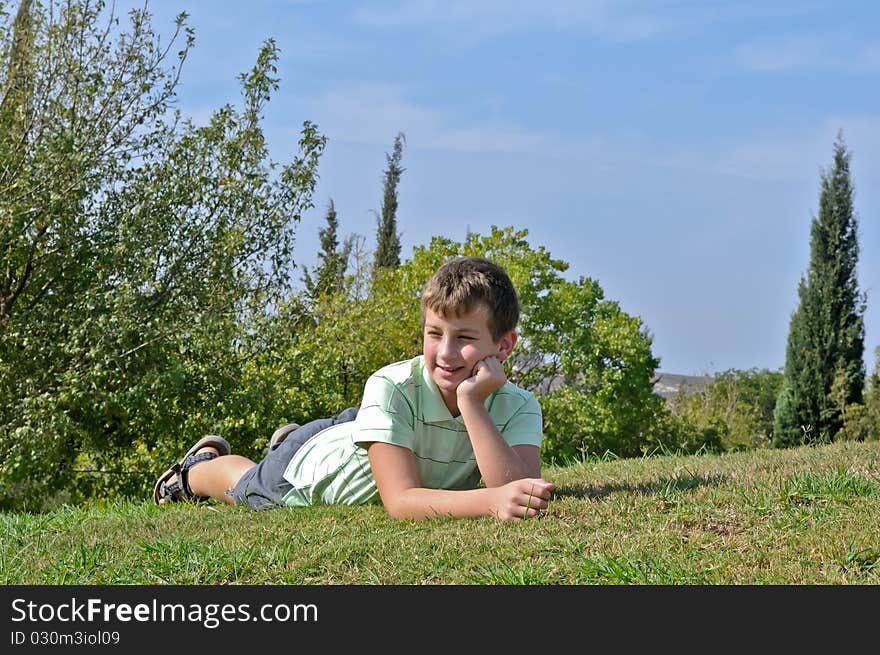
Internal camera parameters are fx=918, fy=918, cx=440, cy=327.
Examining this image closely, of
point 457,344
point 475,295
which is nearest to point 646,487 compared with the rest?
point 457,344

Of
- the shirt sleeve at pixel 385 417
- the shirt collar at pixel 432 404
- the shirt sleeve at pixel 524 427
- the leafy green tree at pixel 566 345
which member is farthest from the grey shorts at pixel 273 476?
the leafy green tree at pixel 566 345

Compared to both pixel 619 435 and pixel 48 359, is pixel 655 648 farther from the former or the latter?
pixel 619 435

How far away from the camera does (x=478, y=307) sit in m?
4.24

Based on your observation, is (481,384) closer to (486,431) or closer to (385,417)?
(486,431)

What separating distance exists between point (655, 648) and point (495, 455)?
1.38 m

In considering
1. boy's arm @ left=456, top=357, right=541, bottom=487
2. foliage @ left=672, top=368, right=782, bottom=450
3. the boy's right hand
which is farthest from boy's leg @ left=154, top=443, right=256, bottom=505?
foliage @ left=672, top=368, right=782, bottom=450

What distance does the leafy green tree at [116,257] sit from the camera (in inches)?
359

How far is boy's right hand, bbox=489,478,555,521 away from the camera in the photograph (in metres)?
3.98

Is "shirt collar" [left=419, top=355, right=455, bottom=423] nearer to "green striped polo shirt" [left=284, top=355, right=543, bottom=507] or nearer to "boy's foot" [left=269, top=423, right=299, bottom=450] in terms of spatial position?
"green striped polo shirt" [left=284, top=355, right=543, bottom=507]

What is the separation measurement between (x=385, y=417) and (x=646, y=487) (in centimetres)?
140

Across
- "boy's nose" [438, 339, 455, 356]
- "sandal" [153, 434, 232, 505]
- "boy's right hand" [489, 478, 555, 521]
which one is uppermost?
"boy's nose" [438, 339, 455, 356]

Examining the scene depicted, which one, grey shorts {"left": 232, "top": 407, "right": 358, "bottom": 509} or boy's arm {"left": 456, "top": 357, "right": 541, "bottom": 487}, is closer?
boy's arm {"left": 456, "top": 357, "right": 541, "bottom": 487}

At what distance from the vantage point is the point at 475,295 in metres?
4.25

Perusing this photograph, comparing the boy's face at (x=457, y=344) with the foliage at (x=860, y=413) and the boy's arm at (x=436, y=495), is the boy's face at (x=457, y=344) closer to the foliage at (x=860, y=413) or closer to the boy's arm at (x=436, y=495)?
the boy's arm at (x=436, y=495)
